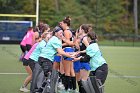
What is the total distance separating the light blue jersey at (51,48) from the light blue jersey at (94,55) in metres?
0.87

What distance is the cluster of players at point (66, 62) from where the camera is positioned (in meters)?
10.4

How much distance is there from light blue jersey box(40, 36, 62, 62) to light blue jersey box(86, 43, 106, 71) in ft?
2.85

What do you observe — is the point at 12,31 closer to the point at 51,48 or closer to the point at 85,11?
the point at 85,11

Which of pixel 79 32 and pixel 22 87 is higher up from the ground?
pixel 79 32

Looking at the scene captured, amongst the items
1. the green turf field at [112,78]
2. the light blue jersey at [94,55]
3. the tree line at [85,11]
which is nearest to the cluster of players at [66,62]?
the light blue jersey at [94,55]

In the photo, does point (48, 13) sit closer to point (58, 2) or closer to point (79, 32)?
point (58, 2)

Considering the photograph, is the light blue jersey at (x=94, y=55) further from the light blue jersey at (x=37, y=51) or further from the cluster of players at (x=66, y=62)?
the light blue jersey at (x=37, y=51)

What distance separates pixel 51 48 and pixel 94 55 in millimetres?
1258

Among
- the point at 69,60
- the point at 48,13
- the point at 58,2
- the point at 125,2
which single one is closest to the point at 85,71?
the point at 69,60

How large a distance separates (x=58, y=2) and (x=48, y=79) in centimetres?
4753

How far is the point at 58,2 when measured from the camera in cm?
5791

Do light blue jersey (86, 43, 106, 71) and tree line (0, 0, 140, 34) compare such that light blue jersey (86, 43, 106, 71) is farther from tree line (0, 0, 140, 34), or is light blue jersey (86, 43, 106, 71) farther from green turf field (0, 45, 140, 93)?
tree line (0, 0, 140, 34)

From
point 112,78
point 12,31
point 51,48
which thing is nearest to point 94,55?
point 51,48

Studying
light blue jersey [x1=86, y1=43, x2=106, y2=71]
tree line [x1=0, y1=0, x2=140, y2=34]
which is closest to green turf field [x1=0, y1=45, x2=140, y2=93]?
light blue jersey [x1=86, y1=43, x2=106, y2=71]
